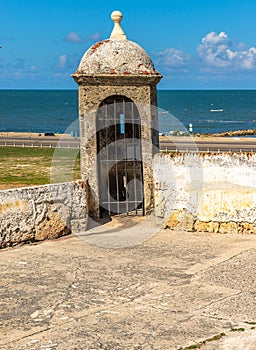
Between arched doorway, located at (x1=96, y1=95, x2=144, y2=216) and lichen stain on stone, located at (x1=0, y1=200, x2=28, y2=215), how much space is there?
267 centimetres

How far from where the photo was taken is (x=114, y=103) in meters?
14.8

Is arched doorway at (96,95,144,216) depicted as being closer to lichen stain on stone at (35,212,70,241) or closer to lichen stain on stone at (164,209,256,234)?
lichen stain on stone at (164,209,256,234)

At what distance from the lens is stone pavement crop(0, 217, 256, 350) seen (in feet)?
25.1

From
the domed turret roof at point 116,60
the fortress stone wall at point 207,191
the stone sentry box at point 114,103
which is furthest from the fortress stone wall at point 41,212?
the domed turret roof at point 116,60

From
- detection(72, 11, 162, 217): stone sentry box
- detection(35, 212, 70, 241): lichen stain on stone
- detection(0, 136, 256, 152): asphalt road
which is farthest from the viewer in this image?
detection(0, 136, 256, 152): asphalt road

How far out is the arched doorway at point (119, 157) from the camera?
49.2 ft

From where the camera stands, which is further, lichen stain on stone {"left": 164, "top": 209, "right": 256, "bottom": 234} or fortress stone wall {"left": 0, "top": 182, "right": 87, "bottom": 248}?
lichen stain on stone {"left": 164, "top": 209, "right": 256, "bottom": 234}

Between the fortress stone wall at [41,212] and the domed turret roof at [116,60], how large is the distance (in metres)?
2.66

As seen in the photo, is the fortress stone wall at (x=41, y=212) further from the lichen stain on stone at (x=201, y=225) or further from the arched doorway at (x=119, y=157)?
the lichen stain on stone at (x=201, y=225)

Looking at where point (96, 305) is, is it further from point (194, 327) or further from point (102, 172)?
point (102, 172)

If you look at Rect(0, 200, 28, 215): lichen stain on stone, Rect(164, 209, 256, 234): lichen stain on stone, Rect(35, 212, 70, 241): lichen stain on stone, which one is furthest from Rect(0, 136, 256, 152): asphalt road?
Rect(0, 200, 28, 215): lichen stain on stone

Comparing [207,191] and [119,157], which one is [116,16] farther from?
[207,191]

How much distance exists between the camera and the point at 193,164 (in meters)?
13.4

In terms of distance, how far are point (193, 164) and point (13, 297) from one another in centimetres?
555
